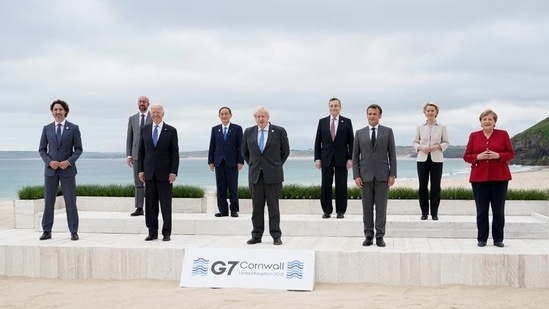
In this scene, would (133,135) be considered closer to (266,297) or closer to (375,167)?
(375,167)

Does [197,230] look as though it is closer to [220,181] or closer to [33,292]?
[220,181]

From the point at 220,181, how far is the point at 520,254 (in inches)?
170

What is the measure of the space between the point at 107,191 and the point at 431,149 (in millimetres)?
5614

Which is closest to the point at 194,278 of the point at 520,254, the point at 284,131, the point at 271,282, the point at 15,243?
the point at 271,282

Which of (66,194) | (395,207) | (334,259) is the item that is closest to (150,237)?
(66,194)

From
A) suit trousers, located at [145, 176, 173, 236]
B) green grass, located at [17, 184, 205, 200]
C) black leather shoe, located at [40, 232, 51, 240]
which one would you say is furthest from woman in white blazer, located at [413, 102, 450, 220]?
black leather shoe, located at [40, 232, 51, 240]

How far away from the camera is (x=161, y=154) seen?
780 centimetres

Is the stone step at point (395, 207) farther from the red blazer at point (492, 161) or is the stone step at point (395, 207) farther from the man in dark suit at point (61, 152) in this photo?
the red blazer at point (492, 161)

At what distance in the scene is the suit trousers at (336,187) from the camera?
8.78 metres

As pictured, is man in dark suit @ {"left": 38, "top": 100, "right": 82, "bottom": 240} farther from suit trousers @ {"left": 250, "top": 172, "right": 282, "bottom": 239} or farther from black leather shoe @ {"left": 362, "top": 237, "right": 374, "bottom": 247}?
black leather shoe @ {"left": 362, "top": 237, "right": 374, "bottom": 247}

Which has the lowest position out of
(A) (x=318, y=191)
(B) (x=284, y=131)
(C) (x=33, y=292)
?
(C) (x=33, y=292)

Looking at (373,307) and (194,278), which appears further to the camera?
(194,278)

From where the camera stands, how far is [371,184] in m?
7.25

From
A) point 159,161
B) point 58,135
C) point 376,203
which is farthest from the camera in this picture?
point 58,135
